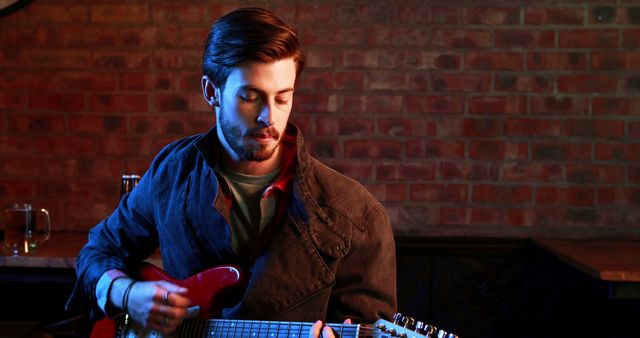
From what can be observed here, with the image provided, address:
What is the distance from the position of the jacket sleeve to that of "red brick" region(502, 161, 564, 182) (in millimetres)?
1441

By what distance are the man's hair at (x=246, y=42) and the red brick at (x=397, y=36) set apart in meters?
1.33

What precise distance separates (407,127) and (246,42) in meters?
1.50

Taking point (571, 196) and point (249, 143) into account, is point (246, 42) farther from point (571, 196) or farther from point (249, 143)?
point (571, 196)

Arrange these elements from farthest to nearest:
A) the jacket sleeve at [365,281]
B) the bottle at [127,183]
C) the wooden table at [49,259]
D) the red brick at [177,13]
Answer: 1. the red brick at [177,13]
2. the bottle at [127,183]
3. the wooden table at [49,259]
4. the jacket sleeve at [365,281]

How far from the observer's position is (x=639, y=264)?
2.41 metres

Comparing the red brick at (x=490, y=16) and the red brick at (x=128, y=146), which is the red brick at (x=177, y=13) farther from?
the red brick at (x=490, y=16)

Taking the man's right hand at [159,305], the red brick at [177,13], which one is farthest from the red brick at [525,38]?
the man's right hand at [159,305]

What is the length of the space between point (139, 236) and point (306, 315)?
56cm

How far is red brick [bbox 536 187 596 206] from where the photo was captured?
10.0 feet

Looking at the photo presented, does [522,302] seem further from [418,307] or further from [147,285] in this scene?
[147,285]

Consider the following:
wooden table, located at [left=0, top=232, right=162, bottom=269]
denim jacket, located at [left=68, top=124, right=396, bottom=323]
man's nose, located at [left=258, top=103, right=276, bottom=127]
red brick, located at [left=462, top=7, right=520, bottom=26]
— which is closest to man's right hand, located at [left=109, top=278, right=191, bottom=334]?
denim jacket, located at [left=68, top=124, right=396, bottom=323]

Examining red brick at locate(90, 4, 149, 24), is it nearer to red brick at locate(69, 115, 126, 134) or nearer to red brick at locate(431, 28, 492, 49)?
red brick at locate(69, 115, 126, 134)

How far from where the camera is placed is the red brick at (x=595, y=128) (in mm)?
3027

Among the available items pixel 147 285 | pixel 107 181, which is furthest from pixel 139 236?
pixel 107 181
